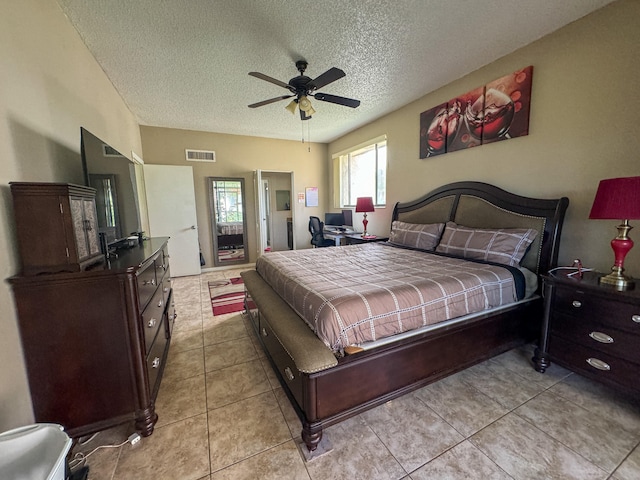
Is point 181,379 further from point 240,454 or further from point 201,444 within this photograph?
point 240,454

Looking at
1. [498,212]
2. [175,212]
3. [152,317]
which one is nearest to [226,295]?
[175,212]

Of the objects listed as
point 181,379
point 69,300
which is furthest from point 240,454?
point 69,300

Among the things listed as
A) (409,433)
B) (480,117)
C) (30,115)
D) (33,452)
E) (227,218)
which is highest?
(480,117)

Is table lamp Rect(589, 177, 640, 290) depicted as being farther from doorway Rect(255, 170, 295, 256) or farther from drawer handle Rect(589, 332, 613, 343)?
doorway Rect(255, 170, 295, 256)

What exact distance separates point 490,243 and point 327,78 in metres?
2.08

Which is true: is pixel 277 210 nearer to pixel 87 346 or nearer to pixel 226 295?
pixel 226 295

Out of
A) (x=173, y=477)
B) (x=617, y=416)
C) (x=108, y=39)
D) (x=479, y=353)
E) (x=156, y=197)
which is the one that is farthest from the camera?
(x=156, y=197)

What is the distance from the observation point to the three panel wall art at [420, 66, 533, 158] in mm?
2436

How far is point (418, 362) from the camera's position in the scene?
1.62m

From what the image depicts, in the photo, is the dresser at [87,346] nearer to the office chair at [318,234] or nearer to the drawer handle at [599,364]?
the drawer handle at [599,364]

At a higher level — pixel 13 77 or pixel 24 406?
pixel 13 77

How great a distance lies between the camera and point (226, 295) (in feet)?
12.2

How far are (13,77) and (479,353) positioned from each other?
3.27 m

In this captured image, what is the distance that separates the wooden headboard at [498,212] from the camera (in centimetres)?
217
